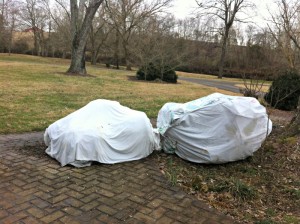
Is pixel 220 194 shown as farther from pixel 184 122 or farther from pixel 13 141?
pixel 13 141

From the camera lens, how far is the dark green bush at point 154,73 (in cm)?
2202

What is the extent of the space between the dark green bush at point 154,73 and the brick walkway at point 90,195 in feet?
56.9

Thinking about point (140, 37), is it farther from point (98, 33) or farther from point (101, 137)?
point (101, 137)

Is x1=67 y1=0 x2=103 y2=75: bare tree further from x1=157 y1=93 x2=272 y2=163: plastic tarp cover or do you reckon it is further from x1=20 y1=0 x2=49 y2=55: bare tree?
x1=20 y1=0 x2=49 y2=55: bare tree

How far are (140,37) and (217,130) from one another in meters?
28.2

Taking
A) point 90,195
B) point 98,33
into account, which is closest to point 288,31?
point 90,195

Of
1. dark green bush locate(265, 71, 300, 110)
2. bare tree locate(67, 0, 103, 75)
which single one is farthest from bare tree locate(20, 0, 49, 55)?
dark green bush locate(265, 71, 300, 110)

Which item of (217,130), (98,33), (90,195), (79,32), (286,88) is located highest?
(98,33)

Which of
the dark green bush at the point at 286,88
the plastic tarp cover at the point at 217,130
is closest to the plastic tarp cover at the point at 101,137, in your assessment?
the plastic tarp cover at the point at 217,130

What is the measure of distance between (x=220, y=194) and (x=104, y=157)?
1.89 m

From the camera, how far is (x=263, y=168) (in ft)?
17.7

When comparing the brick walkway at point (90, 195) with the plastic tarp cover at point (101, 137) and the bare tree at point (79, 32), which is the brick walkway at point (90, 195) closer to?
the plastic tarp cover at point (101, 137)

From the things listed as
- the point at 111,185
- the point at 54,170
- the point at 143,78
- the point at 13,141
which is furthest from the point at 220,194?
the point at 143,78

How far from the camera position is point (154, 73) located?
72.8ft
